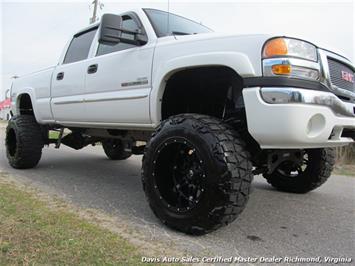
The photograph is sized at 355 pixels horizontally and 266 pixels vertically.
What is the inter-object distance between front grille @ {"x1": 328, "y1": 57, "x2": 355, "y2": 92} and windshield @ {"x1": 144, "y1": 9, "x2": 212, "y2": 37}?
5.17 ft

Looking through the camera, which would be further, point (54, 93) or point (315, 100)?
point (54, 93)

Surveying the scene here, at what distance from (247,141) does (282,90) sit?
785 mm

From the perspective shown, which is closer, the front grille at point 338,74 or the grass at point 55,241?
the grass at point 55,241

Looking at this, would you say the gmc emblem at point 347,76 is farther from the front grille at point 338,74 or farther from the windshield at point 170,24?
the windshield at point 170,24

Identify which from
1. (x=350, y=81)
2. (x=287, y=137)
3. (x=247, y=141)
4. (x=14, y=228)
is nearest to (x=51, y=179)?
(x=14, y=228)

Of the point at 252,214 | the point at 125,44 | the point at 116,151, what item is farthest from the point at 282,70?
the point at 116,151

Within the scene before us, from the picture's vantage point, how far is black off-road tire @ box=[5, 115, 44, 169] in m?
5.62

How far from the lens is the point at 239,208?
2.78m

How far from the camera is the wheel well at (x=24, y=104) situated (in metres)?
6.39

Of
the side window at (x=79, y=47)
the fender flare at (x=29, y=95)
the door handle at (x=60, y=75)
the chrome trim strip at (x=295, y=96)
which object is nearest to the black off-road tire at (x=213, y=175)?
the chrome trim strip at (x=295, y=96)

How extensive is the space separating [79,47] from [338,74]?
3.54 m

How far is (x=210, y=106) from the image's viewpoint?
12.3 ft

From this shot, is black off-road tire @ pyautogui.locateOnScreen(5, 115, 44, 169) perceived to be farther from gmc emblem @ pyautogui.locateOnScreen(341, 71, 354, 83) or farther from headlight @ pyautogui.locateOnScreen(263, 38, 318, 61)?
gmc emblem @ pyautogui.locateOnScreen(341, 71, 354, 83)

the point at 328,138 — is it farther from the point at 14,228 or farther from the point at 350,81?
the point at 14,228
